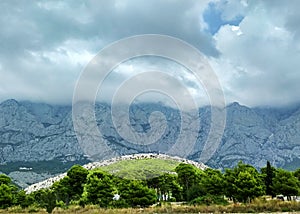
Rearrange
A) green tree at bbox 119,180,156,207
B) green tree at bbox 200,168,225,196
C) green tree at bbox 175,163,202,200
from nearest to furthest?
green tree at bbox 119,180,156,207, green tree at bbox 200,168,225,196, green tree at bbox 175,163,202,200

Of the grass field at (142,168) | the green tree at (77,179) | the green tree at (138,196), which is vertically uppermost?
the grass field at (142,168)

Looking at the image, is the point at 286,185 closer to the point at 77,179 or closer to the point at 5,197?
the point at 77,179

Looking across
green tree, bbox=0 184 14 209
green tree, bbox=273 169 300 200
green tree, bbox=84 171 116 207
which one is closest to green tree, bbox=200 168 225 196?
green tree, bbox=273 169 300 200

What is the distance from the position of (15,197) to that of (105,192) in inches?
855

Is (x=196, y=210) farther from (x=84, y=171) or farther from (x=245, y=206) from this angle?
(x=84, y=171)

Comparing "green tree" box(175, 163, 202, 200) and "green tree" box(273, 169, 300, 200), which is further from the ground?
"green tree" box(175, 163, 202, 200)

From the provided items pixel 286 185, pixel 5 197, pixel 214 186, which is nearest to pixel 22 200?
pixel 5 197

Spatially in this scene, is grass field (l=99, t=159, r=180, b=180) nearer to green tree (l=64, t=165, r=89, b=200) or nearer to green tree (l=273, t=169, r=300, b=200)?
green tree (l=64, t=165, r=89, b=200)

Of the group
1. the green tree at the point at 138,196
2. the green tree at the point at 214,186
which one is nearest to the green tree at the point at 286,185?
the green tree at the point at 214,186

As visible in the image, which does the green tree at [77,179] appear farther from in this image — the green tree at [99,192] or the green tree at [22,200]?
the green tree at [99,192]

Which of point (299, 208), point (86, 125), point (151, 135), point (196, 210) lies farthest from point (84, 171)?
point (299, 208)

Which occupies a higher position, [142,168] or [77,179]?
[142,168]

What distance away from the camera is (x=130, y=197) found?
1921 inches

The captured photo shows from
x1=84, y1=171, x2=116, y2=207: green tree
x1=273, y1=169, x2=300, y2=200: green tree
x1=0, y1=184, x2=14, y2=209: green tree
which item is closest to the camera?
x1=273, y1=169, x2=300, y2=200: green tree
